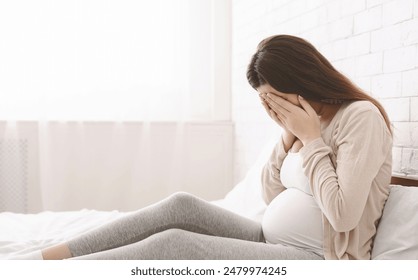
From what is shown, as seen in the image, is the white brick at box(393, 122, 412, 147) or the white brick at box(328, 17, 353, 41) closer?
the white brick at box(393, 122, 412, 147)

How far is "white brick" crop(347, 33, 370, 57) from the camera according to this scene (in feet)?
6.16

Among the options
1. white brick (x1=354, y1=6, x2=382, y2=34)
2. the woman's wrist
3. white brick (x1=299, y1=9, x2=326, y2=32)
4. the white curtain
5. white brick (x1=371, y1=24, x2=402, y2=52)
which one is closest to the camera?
the woman's wrist

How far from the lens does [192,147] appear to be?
331 cm

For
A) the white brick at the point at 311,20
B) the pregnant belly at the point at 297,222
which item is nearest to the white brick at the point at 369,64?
the white brick at the point at 311,20

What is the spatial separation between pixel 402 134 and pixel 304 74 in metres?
0.50

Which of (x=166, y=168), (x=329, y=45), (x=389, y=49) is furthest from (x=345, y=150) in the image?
(x=166, y=168)

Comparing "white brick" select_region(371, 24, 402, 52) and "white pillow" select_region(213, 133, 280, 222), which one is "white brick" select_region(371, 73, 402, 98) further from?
"white pillow" select_region(213, 133, 280, 222)

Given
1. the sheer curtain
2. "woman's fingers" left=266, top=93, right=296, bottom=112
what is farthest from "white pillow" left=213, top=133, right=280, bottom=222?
the sheer curtain

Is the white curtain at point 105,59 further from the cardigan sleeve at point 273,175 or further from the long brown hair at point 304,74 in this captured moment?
the long brown hair at point 304,74

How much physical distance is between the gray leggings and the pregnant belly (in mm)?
38

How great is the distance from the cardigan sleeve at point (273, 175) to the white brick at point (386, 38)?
1.74 feet

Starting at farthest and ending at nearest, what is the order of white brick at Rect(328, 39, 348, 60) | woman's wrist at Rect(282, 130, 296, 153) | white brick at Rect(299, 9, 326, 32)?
1. white brick at Rect(299, 9, 326, 32)
2. white brick at Rect(328, 39, 348, 60)
3. woman's wrist at Rect(282, 130, 296, 153)

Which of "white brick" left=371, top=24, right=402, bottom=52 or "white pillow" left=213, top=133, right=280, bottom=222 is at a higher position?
"white brick" left=371, top=24, right=402, bottom=52

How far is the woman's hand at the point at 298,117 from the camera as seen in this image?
139 centimetres
